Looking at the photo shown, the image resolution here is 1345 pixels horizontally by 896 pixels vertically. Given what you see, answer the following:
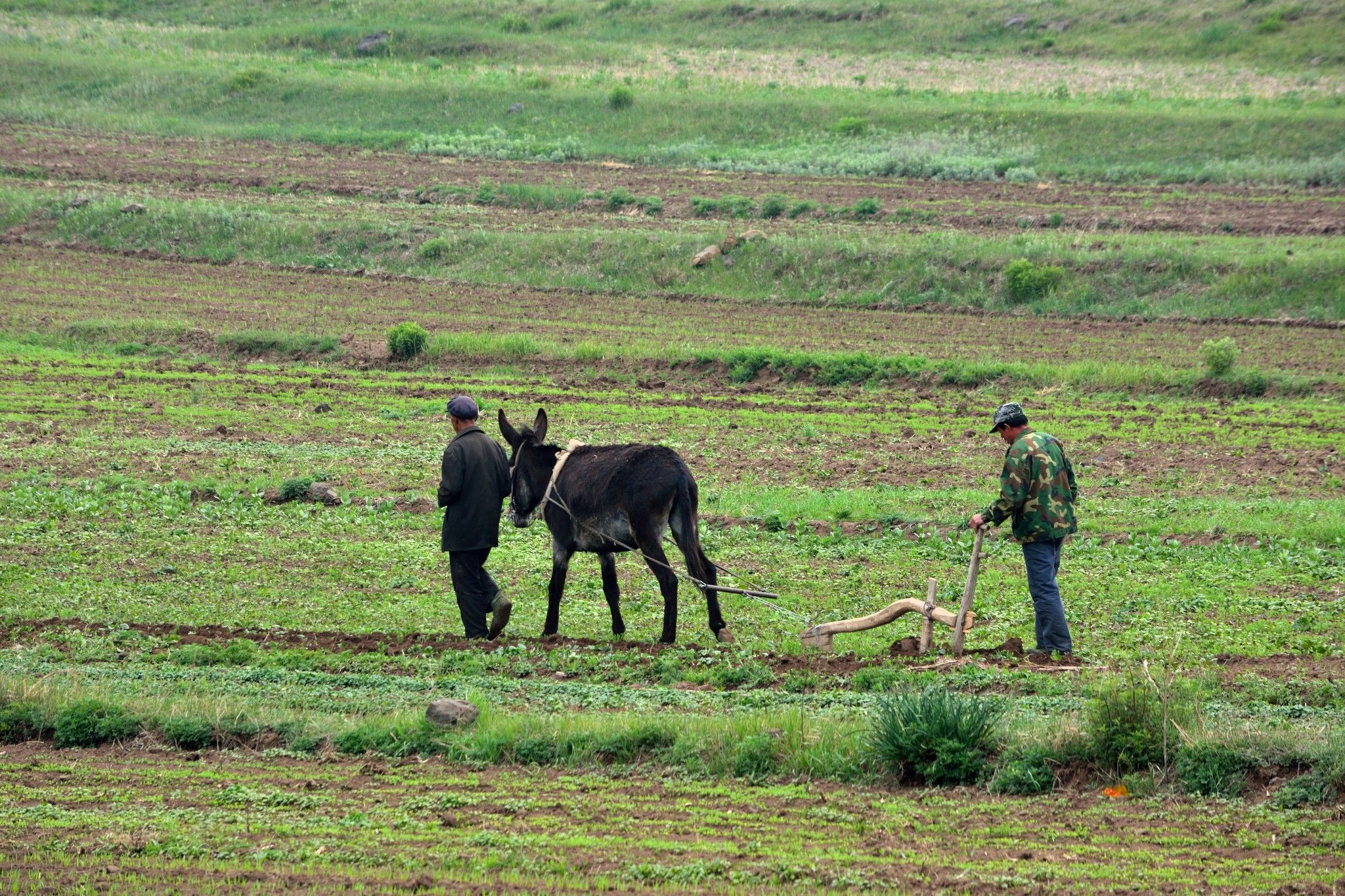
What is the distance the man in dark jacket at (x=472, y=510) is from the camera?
Answer: 1295 centimetres

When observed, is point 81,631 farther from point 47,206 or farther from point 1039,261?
point 47,206

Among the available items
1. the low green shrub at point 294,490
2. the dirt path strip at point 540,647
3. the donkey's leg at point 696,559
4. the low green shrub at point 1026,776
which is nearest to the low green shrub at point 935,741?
the low green shrub at point 1026,776

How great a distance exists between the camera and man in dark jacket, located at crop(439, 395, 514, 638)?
42.5 ft

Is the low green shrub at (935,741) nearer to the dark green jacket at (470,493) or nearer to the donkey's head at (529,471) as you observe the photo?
the dark green jacket at (470,493)

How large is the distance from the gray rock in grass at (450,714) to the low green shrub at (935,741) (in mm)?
2989

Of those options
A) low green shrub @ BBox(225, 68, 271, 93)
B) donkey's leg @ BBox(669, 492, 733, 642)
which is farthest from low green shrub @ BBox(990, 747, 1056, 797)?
low green shrub @ BBox(225, 68, 271, 93)

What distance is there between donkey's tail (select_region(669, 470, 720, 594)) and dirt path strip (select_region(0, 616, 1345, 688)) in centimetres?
71

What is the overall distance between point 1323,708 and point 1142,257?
25297 millimetres

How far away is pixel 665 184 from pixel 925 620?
3410 cm

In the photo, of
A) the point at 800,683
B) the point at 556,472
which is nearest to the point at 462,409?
the point at 556,472

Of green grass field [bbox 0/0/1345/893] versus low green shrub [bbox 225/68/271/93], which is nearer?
green grass field [bbox 0/0/1345/893]

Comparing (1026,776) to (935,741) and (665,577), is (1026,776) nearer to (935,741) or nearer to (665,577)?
(935,741)

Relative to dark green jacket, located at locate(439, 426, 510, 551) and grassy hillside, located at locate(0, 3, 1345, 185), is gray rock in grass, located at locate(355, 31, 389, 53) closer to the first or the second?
grassy hillside, located at locate(0, 3, 1345, 185)

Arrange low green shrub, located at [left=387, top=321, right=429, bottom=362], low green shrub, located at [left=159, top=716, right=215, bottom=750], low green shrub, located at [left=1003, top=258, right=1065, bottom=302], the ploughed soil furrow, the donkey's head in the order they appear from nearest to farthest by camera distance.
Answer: low green shrub, located at [left=159, top=716, right=215, bottom=750] → the donkey's head → the ploughed soil furrow → low green shrub, located at [left=387, top=321, right=429, bottom=362] → low green shrub, located at [left=1003, top=258, right=1065, bottom=302]
